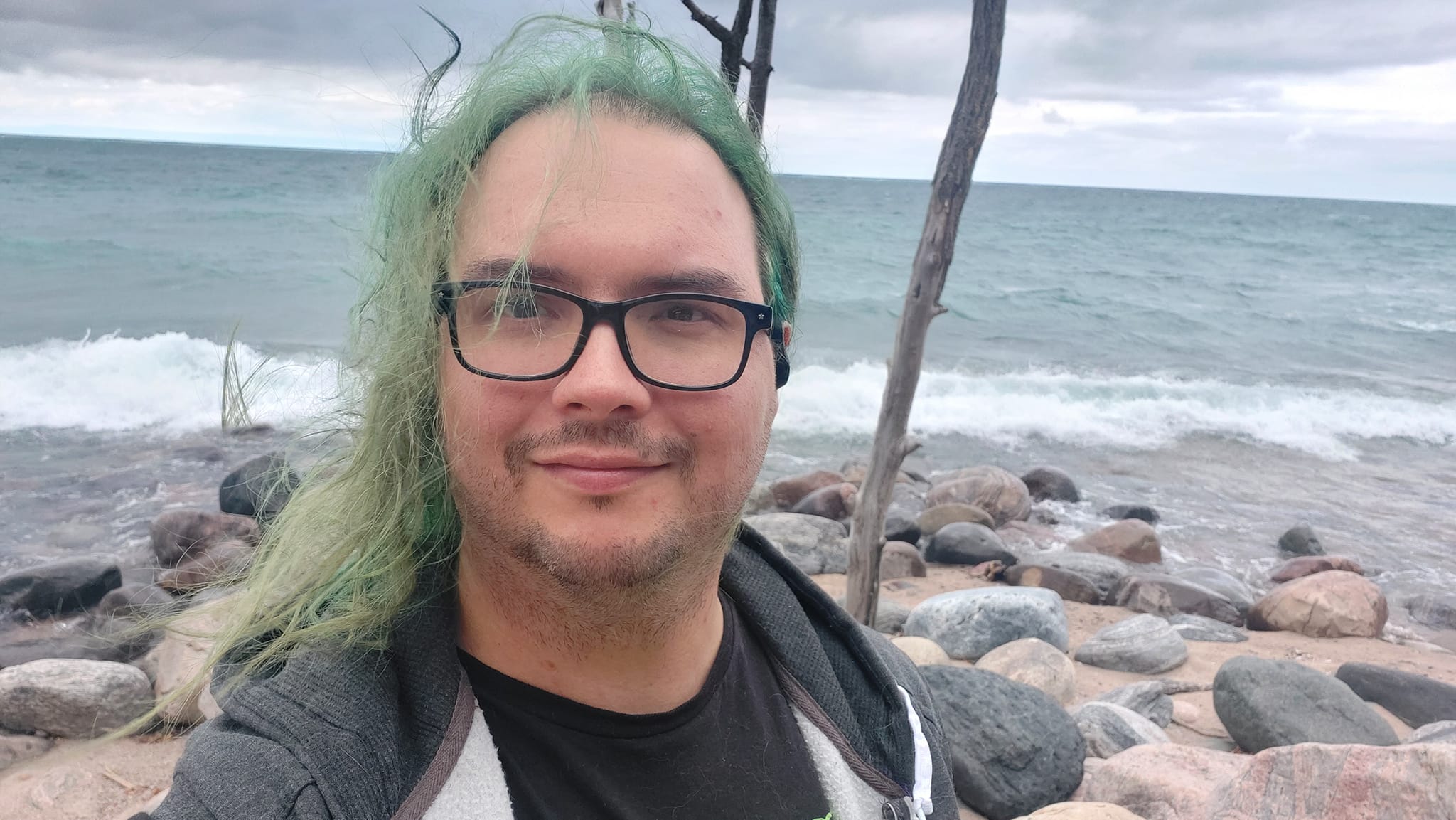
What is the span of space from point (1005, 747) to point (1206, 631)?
3846 millimetres

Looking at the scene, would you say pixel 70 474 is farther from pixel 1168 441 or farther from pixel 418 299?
pixel 1168 441

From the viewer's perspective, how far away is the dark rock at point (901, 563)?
27.0 ft

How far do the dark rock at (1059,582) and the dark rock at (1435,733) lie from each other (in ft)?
10.1

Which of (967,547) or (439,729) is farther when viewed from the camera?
(967,547)

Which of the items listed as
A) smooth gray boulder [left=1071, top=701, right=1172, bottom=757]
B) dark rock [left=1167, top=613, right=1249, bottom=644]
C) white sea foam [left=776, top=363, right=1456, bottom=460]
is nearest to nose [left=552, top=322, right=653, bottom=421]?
smooth gray boulder [left=1071, top=701, right=1172, bottom=757]

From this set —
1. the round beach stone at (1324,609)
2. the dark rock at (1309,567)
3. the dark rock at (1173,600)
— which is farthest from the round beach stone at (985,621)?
the dark rock at (1309,567)

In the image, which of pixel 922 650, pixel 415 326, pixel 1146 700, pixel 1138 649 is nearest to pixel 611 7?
pixel 415 326

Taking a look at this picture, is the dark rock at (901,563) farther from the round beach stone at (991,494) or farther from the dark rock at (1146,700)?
the dark rock at (1146,700)

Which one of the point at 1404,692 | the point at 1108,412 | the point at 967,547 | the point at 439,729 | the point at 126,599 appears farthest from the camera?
the point at 1108,412

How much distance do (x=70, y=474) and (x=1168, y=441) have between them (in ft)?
44.8

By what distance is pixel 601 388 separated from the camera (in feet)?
4.30

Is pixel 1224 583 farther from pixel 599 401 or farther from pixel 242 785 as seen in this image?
pixel 242 785

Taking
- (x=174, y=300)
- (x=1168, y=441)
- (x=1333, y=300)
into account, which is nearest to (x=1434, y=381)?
(x=1168, y=441)

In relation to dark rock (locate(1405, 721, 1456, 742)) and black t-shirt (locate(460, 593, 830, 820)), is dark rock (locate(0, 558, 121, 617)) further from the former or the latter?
dark rock (locate(1405, 721, 1456, 742))
